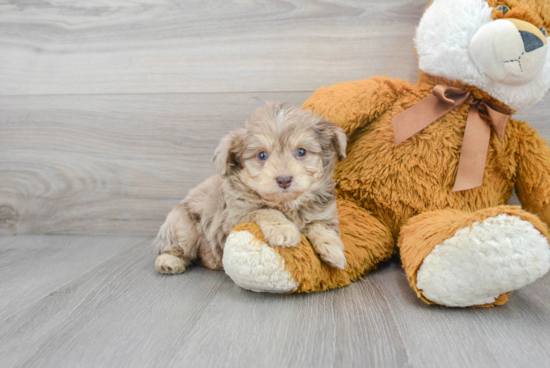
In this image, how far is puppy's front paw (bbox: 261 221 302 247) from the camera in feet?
3.91

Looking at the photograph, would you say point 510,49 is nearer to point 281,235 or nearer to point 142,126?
point 281,235

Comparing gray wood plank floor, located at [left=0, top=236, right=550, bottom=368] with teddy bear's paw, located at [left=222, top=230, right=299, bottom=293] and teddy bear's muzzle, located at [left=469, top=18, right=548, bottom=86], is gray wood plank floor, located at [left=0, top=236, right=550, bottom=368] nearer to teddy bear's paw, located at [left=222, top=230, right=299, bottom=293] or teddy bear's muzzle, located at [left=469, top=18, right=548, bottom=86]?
teddy bear's paw, located at [left=222, top=230, right=299, bottom=293]

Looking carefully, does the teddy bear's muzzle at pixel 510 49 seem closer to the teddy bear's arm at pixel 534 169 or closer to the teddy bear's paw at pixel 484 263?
the teddy bear's arm at pixel 534 169

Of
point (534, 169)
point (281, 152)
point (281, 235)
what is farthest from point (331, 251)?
point (534, 169)

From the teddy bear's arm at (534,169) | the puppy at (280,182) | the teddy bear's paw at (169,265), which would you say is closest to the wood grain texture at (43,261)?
the teddy bear's paw at (169,265)

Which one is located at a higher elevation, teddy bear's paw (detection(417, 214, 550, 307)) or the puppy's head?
the puppy's head

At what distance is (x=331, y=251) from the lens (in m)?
1.24

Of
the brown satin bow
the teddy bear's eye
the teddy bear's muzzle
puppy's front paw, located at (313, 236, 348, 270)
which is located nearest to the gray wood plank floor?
puppy's front paw, located at (313, 236, 348, 270)

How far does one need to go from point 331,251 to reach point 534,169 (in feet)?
2.60

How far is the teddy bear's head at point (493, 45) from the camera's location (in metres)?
1.25

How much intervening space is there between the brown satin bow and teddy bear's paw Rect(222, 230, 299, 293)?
2.06 feet

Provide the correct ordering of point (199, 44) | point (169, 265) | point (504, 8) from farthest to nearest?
point (199, 44), point (169, 265), point (504, 8)

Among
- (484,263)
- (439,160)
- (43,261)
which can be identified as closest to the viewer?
(484,263)

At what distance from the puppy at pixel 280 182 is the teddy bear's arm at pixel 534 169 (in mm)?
648
